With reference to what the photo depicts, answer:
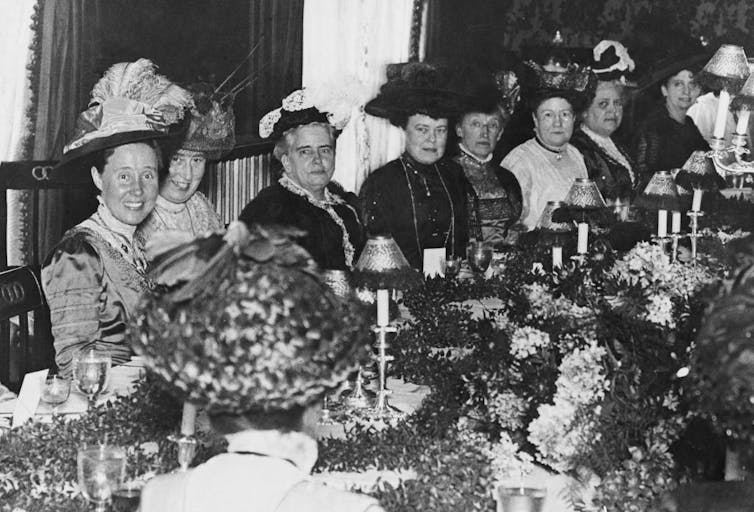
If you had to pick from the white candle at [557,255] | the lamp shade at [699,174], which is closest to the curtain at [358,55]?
the lamp shade at [699,174]

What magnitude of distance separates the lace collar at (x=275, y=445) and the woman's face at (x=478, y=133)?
5985 mm

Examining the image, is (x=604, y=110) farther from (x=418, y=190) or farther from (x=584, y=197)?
(x=584, y=197)

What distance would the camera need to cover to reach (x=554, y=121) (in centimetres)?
856

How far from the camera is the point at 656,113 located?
32.6ft

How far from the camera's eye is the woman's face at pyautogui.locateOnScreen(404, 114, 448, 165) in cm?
723

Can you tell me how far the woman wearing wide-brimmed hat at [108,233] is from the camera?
184 inches

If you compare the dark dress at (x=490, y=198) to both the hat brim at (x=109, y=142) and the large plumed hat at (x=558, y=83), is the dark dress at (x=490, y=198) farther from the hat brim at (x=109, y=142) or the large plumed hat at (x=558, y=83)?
the hat brim at (x=109, y=142)

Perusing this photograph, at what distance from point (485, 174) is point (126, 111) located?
3.18 m

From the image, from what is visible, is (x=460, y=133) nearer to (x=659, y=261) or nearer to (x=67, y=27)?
(x=67, y=27)

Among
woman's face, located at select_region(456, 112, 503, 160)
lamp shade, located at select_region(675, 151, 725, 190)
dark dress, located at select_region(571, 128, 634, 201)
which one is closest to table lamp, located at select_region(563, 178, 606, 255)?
lamp shade, located at select_region(675, 151, 725, 190)

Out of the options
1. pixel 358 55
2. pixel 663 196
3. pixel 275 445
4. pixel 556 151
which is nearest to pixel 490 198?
pixel 556 151

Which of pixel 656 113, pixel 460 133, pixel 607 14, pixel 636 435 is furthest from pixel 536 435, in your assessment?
pixel 607 14

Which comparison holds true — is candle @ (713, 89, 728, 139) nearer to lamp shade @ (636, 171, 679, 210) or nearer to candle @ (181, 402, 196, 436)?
lamp shade @ (636, 171, 679, 210)

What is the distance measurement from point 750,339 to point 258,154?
649cm
